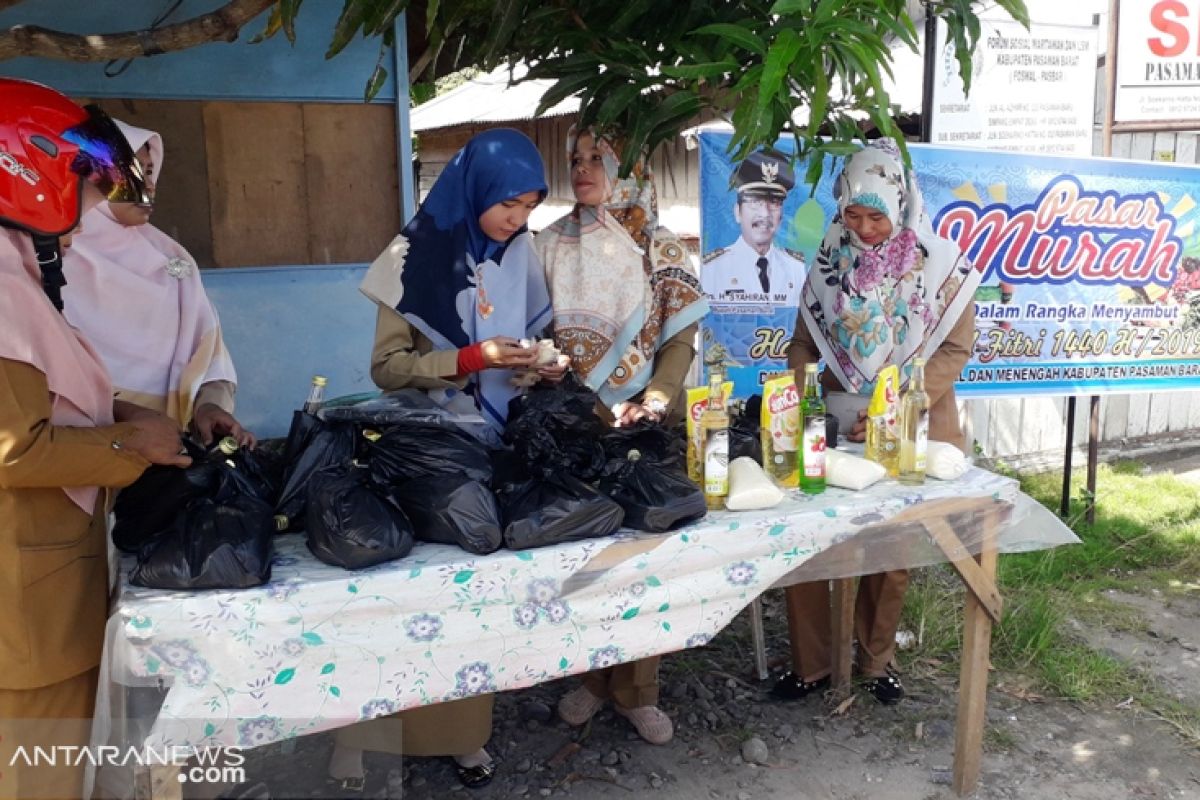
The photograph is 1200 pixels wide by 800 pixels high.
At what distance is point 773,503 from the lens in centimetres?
232

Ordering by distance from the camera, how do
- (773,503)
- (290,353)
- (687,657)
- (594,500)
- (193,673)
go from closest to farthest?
(193,673), (594,500), (773,503), (687,657), (290,353)

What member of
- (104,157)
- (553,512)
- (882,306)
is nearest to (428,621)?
(553,512)

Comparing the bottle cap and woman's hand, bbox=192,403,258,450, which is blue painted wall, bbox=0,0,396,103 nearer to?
woman's hand, bbox=192,403,258,450

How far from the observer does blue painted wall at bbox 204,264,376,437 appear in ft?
14.2

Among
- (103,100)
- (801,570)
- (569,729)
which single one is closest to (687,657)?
(569,729)

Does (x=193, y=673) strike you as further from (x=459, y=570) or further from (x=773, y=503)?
(x=773, y=503)

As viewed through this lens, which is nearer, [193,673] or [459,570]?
[193,673]

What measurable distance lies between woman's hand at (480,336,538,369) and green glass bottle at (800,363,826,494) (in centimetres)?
71

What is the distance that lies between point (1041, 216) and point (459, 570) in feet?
13.5


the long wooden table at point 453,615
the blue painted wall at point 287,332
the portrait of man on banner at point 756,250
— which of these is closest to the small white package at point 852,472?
the long wooden table at point 453,615

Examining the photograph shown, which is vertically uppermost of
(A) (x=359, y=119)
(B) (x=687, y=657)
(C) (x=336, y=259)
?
(A) (x=359, y=119)

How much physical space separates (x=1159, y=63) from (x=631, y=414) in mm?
4071

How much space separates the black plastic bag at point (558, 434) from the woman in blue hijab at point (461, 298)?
0.19 m

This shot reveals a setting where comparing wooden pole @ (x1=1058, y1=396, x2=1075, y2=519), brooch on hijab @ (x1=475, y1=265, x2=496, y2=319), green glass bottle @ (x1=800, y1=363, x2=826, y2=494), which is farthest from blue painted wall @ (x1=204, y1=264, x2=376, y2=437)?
wooden pole @ (x1=1058, y1=396, x2=1075, y2=519)
